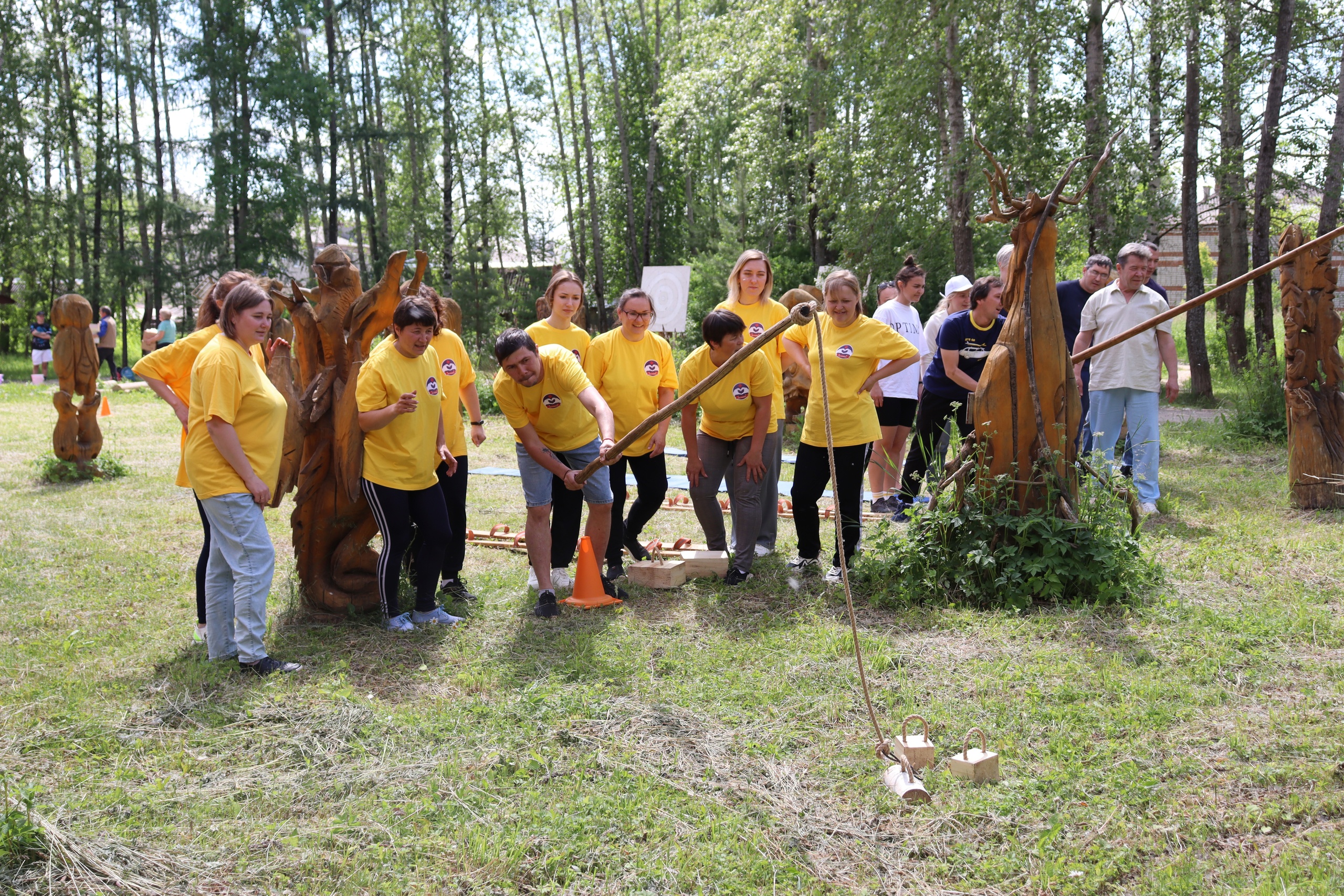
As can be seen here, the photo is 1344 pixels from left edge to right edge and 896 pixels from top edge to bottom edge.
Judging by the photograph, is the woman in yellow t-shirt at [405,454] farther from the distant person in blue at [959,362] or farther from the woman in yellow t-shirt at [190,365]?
the distant person in blue at [959,362]

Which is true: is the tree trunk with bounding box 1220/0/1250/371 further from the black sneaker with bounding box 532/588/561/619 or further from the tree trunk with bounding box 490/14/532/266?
the tree trunk with bounding box 490/14/532/266

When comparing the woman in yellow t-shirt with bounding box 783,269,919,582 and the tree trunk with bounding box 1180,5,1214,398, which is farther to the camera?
the tree trunk with bounding box 1180,5,1214,398

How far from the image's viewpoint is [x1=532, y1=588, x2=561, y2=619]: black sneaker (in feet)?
17.3

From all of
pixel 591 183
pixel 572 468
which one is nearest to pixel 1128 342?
pixel 572 468

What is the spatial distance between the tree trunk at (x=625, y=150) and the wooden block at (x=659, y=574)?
20.1 metres

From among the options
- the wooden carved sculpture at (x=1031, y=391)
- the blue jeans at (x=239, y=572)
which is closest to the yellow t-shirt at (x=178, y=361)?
the blue jeans at (x=239, y=572)

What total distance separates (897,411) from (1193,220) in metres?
8.25

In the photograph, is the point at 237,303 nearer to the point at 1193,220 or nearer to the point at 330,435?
the point at 330,435

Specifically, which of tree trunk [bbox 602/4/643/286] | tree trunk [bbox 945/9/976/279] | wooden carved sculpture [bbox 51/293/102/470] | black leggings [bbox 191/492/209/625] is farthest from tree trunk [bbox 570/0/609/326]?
black leggings [bbox 191/492/209/625]

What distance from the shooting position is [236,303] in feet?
14.1

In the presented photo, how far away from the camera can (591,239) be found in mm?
33344

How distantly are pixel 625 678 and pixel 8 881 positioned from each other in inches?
90.7

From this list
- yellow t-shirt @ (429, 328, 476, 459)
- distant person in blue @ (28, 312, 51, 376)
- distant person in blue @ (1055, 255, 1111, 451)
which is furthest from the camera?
distant person in blue @ (28, 312, 51, 376)

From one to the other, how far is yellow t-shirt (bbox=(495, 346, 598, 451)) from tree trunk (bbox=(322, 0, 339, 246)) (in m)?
18.3
